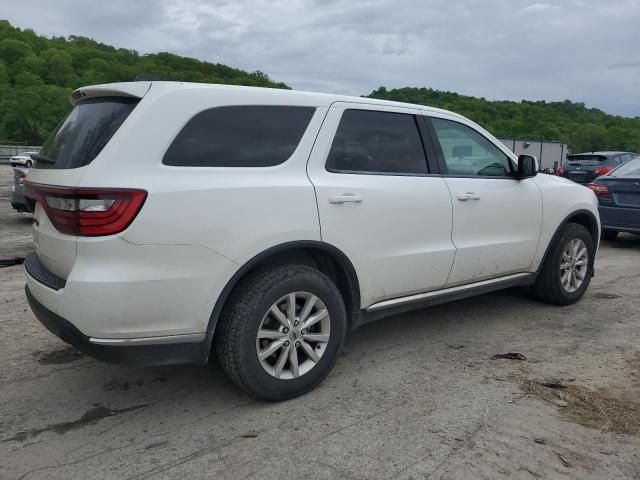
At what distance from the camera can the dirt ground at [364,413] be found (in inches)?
99.9

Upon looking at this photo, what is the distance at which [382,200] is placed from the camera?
3.47 m

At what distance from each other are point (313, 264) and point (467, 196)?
1.38m

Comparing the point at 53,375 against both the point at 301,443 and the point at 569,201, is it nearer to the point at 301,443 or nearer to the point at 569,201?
the point at 301,443

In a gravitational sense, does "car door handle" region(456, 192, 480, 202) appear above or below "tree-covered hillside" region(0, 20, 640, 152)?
below

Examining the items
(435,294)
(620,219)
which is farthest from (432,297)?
(620,219)

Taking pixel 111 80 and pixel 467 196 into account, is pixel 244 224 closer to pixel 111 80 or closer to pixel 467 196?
pixel 467 196

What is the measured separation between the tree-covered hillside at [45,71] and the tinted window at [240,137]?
60.2 meters

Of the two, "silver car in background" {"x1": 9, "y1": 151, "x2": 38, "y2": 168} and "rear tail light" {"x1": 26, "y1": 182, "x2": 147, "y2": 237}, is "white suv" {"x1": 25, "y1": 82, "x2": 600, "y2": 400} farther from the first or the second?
"silver car in background" {"x1": 9, "y1": 151, "x2": 38, "y2": 168}

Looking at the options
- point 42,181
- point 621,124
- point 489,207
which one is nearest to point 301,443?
point 42,181

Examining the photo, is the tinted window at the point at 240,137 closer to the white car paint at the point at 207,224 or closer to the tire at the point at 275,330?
the white car paint at the point at 207,224

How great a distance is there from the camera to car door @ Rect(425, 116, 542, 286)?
4.02 m

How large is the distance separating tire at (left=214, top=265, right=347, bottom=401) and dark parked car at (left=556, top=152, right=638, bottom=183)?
11.4 metres

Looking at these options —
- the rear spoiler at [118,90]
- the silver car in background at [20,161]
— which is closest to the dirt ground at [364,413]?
the rear spoiler at [118,90]

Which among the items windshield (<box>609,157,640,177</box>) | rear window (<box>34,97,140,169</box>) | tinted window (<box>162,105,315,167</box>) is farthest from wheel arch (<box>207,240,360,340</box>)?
windshield (<box>609,157,640,177</box>)
